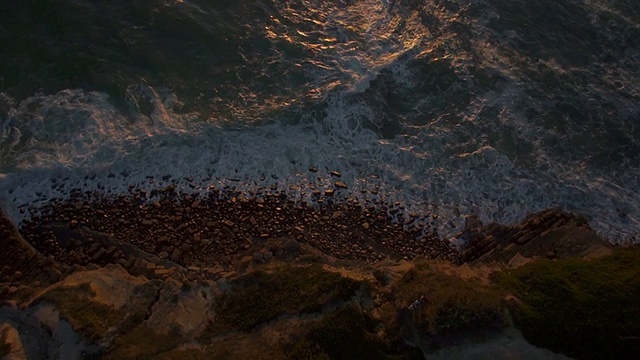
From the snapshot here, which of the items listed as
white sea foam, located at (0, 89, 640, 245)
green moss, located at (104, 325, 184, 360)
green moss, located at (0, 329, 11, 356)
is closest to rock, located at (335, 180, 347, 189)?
white sea foam, located at (0, 89, 640, 245)

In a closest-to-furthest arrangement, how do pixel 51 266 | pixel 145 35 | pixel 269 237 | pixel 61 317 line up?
pixel 61 317 < pixel 51 266 < pixel 269 237 < pixel 145 35

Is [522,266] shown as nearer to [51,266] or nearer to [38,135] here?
[51,266]

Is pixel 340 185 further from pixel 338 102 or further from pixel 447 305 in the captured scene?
pixel 447 305

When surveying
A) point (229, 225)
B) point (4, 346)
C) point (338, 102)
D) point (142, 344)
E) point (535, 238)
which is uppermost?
point (338, 102)

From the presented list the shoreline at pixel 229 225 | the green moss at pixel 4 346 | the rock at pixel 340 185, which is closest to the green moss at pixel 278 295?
the shoreline at pixel 229 225

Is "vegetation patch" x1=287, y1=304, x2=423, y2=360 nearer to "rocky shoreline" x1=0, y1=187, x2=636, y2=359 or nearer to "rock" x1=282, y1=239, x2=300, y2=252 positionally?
"rocky shoreline" x1=0, y1=187, x2=636, y2=359

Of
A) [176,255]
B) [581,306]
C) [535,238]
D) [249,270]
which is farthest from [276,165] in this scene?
[581,306]

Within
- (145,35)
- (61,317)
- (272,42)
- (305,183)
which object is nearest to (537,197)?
(305,183)
